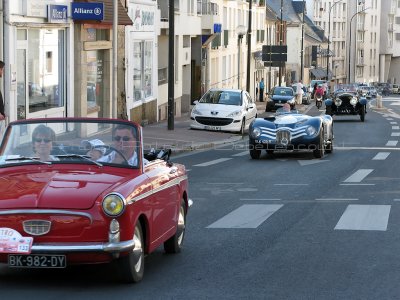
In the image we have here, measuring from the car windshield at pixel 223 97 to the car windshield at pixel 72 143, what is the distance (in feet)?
90.6

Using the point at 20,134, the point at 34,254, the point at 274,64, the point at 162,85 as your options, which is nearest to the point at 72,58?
the point at 162,85

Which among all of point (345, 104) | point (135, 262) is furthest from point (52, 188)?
point (345, 104)

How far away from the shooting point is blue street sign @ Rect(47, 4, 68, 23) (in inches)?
1091

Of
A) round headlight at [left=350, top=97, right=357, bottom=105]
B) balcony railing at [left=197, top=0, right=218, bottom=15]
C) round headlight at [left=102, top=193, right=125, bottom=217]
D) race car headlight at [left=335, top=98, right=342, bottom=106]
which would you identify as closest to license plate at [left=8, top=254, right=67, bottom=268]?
round headlight at [left=102, top=193, right=125, bottom=217]

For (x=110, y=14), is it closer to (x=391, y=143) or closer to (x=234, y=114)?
(x=234, y=114)

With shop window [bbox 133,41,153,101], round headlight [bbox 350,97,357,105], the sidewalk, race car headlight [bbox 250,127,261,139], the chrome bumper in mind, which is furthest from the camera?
round headlight [bbox 350,97,357,105]

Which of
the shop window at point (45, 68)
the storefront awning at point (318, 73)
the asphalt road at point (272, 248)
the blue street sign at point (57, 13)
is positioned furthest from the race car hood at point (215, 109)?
the storefront awning at point (318, 73)

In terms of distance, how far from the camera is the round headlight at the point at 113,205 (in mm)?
8367

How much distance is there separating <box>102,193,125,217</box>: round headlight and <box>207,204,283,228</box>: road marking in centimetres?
432

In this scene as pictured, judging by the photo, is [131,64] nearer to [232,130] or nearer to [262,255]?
[232,130]

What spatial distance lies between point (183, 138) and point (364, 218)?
19.1 metres

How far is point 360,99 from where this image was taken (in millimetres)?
48531

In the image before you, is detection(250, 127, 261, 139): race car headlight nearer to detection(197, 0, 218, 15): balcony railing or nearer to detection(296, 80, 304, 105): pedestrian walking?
detection(197, 0, 218, 15): balcony railing

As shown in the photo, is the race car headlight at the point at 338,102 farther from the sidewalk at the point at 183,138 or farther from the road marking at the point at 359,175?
the road marking at the point at 359,175
